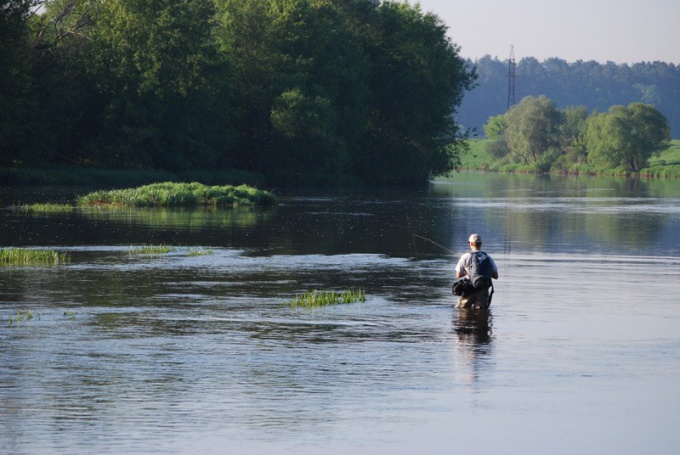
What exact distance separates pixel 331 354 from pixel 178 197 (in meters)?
53.8

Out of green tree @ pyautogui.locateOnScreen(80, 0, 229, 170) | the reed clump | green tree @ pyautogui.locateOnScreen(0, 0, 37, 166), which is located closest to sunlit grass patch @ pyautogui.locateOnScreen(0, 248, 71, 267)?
the reed clump

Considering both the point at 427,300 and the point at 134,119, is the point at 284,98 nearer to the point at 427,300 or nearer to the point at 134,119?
the point at 134,119

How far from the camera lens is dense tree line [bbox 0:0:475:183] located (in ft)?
329

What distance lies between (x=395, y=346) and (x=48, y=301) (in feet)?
29.6

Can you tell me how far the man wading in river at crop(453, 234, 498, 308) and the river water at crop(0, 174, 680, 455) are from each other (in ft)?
1.42

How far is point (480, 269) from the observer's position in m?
25.1

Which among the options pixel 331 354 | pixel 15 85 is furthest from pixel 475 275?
pixel 15 85

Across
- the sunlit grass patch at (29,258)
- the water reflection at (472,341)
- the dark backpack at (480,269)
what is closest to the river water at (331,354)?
the water reflection at (472,341)

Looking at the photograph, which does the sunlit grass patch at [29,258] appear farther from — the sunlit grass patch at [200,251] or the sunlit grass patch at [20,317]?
the sunlit grass patch at [20,317]

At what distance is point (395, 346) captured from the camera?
68.5 feet

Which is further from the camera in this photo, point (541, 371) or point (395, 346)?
point (395, 346)

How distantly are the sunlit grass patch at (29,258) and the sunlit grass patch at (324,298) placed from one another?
985 cm

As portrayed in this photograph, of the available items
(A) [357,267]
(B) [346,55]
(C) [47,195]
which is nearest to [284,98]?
(B) [346,55]

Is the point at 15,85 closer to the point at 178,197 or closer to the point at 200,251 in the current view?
the point at 178,197
